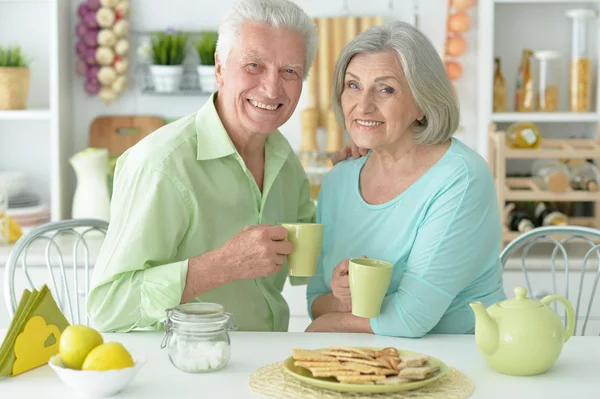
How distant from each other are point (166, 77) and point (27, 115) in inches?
21.7

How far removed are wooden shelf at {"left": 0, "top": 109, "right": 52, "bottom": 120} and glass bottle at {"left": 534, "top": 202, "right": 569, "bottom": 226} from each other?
1.89m

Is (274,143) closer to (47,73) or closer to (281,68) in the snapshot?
(281,68)

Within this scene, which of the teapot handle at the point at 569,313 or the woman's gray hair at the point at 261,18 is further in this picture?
the woman's gray hair at the point at 261,18

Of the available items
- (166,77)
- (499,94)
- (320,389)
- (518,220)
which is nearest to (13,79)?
(166,77)

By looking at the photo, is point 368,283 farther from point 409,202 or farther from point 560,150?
point 560,150

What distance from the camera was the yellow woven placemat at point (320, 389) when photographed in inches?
53.5

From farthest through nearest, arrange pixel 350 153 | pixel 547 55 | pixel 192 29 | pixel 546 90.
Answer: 1. pixel 192 29
2. pixel 546 90
3. pixel 547 55
4. pixel 350 153

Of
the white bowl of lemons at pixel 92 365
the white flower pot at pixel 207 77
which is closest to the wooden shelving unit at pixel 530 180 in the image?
the white flower pot at pixel 207 77

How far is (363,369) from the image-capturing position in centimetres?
137

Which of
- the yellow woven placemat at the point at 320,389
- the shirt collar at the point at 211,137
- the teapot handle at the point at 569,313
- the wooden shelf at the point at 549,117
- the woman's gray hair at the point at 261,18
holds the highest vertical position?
the woman's gray hair at the point at 261,18

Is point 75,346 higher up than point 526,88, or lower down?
lower down

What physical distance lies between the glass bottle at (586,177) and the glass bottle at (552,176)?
3 cm

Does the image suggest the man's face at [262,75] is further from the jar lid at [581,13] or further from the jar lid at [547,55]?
the jar lid at [581,13]

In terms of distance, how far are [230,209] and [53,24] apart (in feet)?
5.81
